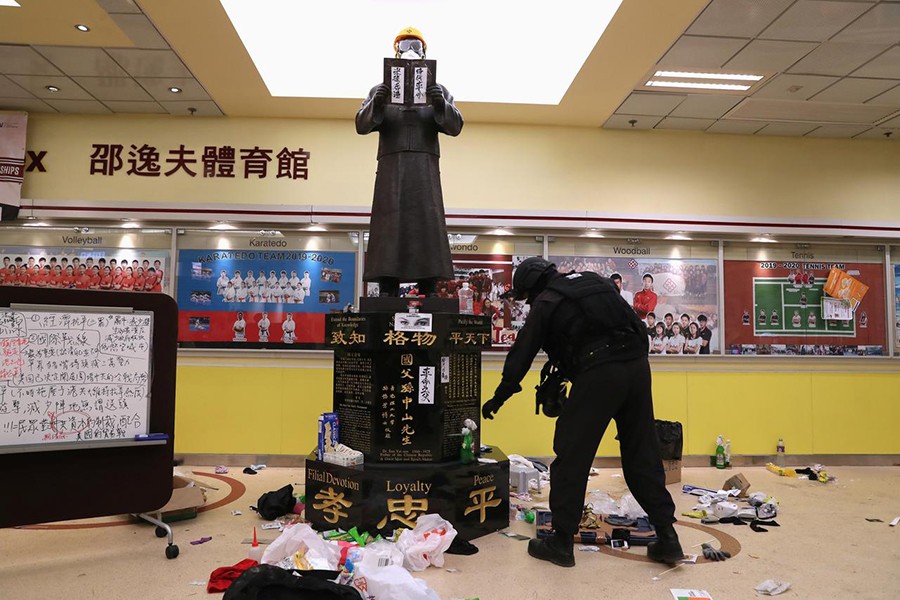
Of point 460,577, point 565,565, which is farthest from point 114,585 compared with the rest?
point 565,565

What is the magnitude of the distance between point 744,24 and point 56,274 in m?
6.22

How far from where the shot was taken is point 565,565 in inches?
122

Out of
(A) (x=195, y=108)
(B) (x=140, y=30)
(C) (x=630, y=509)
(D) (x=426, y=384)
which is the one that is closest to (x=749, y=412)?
(C) (x=630, y=509)

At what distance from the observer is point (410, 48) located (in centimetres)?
389

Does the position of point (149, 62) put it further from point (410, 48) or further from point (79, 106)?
point (410, 48)

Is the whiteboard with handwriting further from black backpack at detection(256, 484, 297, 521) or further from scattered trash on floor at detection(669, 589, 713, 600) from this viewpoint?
scattered trash on floor at detection(669, 589, 713, 600)

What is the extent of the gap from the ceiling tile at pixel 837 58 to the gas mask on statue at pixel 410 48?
2.98 m

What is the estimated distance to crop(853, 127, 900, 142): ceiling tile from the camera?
5.93 metres

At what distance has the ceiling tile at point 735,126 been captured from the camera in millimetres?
5793

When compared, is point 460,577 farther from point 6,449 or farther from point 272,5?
point 272,5

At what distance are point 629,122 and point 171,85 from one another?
4236mm

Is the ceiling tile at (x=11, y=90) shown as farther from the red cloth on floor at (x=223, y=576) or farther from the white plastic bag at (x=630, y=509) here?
the white plastic bag at (x=630, y=509)

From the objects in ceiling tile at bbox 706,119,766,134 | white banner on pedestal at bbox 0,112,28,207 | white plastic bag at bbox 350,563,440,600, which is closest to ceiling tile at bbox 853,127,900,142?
ceiling tile at bbox 706,119,766,134

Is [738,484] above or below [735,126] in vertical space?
below
